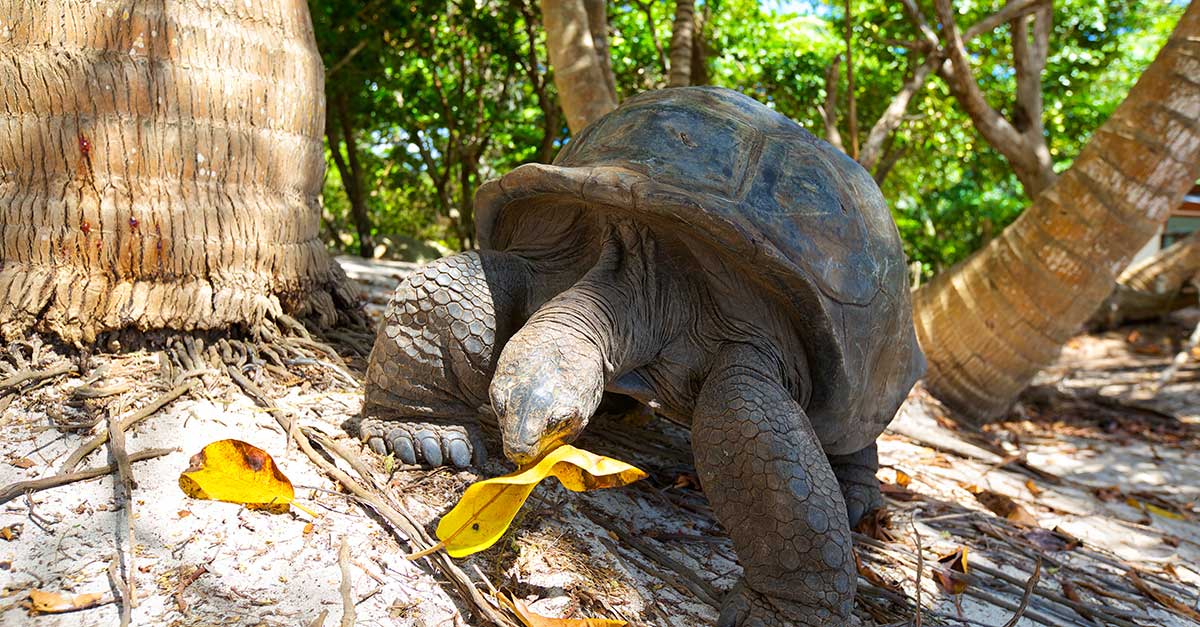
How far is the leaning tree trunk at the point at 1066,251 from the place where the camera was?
4582 mm

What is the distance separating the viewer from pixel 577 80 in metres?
4.70

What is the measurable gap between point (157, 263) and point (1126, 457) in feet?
17.5

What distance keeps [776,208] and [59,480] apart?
197 cm

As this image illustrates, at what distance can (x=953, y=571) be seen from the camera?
108 inches

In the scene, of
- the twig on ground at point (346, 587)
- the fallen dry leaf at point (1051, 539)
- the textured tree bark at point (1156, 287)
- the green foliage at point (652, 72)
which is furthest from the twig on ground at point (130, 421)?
the textured tree bark at point (1156, 287)

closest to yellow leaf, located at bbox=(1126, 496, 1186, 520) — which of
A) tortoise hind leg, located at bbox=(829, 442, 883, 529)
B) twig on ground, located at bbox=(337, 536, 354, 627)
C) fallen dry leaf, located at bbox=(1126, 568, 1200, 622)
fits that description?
fallen dry leaf, located at bbox=(1126, 568, 1200, 622)

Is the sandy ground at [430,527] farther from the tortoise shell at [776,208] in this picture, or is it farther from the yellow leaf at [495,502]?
the tortoise shell at [776,208]

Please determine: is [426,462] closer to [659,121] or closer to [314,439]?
[314,439]

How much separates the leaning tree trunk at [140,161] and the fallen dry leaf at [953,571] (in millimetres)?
2426

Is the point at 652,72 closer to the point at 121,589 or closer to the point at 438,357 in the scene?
the point at 438,357

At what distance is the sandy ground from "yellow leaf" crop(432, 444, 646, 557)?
155 mm

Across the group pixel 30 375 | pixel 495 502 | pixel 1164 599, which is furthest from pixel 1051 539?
pixel 30 375

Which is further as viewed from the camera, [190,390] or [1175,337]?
[1175,337]

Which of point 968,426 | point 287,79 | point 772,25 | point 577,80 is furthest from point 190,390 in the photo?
point 772,25
